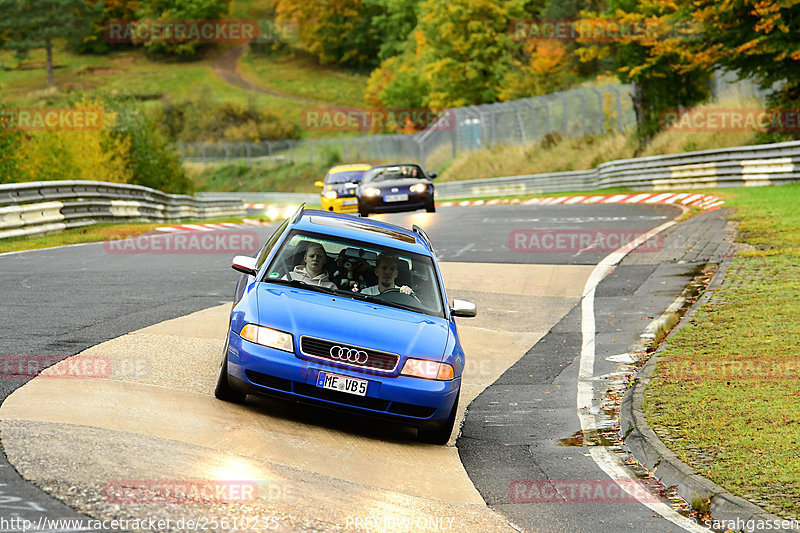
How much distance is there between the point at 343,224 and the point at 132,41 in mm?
137224

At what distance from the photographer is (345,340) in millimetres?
7789

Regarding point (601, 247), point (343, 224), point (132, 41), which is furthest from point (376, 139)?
point (132, 41)

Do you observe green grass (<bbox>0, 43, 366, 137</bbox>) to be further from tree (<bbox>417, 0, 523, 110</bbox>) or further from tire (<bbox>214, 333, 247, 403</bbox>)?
tire (<bbox>214, 333, 247, 403</bbox>)

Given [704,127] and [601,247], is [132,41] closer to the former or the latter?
[704,127]

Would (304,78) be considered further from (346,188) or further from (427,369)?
(427,369)

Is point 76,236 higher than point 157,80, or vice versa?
point 76,236

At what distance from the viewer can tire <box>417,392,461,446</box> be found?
8.13 meters

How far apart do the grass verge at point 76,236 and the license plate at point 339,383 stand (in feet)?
42.6

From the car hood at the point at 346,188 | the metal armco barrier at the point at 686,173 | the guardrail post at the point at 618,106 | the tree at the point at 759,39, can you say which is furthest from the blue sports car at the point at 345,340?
the guardrail post at the point at 618,106

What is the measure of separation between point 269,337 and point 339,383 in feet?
2.07

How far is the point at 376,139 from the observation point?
7438cm

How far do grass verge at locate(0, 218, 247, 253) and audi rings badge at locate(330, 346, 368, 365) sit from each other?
13.0m

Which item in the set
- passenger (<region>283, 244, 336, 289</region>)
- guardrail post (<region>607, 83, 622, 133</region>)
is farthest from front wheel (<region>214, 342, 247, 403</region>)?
guardrail post (<region>607, 83, 622, 133</region>)

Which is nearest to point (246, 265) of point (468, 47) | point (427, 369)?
point (427, 369)
